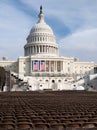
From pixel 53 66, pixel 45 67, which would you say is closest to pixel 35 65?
pixel 45 67

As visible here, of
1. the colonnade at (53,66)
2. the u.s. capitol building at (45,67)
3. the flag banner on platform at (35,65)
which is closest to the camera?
the u.s. capitol building at (45,67)

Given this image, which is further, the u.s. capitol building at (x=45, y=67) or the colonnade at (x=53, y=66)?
the colonnade at (x=53, y=66)

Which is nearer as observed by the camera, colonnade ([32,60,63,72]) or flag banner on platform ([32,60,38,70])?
colonnade ([32,60,63,72])

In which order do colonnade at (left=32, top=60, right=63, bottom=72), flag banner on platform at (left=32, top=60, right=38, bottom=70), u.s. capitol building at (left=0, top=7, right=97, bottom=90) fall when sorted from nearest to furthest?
u.s. capitol building at (left=0, top=7, right=97, bottom=90) → colonnade at (left=32, top=60, right=63, bottom=72) → flag banner on platform at (left=32, top=60, right=38, bottom=70)

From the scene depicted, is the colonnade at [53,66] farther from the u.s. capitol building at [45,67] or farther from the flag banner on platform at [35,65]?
the flag banner on platform at [35,65]

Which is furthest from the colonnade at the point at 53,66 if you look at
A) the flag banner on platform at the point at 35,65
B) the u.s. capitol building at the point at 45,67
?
the flag banner on platform at the point at 35,65

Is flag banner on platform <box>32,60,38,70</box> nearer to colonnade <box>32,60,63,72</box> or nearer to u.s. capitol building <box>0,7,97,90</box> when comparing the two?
u.s. capitol building <box>0,7,97,90</box>

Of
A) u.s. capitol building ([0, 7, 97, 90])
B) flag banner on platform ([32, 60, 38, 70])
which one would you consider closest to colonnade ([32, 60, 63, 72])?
u.s. capitol building ([0, 7, 97, 90])

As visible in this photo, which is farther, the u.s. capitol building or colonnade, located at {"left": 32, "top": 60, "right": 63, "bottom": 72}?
colonnade, located at {"left": 32, "top": 60, "right": 63, "bottom": 72}

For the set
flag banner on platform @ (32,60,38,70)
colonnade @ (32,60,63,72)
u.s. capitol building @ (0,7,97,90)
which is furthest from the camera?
flag banner on platform @ (32,60,38,70)

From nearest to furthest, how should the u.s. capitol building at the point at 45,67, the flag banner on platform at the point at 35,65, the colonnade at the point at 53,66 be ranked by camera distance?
the u.s. capitol building at the point at 45,67, the colonnade at the point at 53,66, the flag banner on platform at the point at 35,65

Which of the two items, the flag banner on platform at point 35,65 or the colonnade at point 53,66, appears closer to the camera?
the colonnade at point 53,66

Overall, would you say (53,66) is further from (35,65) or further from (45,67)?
(35,65)

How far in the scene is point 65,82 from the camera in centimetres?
16825
